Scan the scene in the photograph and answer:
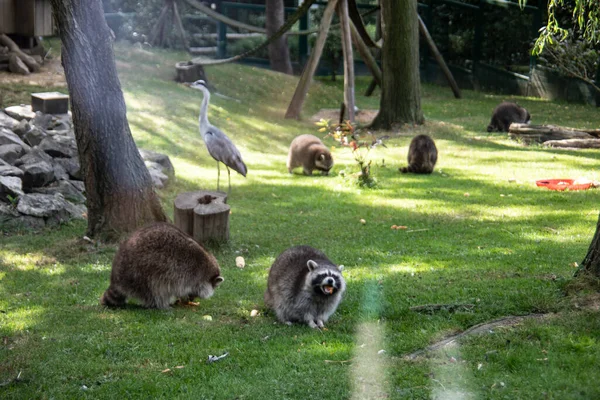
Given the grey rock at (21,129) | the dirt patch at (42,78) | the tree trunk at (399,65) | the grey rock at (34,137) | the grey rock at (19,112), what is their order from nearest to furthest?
1. the grey rock at (34,137)
2. the grey rock at (21,129)
3. the grey rock at (19,112)
4. the dirt patch at (42,78)
5. the tree trunk at (399,65)

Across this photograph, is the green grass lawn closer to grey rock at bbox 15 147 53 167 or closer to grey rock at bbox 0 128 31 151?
grey rock at bbox 15 147 53 167

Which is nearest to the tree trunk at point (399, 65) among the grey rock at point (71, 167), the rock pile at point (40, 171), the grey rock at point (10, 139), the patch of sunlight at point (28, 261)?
the rock pile at point (40, 171)

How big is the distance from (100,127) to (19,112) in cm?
535

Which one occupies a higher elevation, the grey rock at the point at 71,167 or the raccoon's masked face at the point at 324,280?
the raccoon's masked face at the point at 324,280

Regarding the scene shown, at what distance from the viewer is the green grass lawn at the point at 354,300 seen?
5426mm

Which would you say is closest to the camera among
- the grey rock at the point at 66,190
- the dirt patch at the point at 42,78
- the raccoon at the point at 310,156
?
the grey rock at the point at 66,190

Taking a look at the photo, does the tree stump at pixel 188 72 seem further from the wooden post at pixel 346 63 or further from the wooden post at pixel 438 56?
the wooden post at pixel 438 56

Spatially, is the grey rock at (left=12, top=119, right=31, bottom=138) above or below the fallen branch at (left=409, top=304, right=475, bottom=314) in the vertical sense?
above

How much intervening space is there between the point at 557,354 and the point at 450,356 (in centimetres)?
76

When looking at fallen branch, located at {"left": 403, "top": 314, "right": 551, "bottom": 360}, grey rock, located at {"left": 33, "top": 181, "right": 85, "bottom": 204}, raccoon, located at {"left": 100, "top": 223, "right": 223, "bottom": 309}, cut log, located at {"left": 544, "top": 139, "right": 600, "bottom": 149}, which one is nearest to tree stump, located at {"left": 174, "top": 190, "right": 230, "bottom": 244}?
raccoon, located at {"left": 100, "top": 223, "right": 223, "bottom": 309}

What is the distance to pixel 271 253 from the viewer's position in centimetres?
982

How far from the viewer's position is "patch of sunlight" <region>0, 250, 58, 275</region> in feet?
29.4

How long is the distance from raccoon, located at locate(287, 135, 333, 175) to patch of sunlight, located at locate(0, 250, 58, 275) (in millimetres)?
7006

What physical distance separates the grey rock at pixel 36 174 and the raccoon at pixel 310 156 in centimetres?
546
